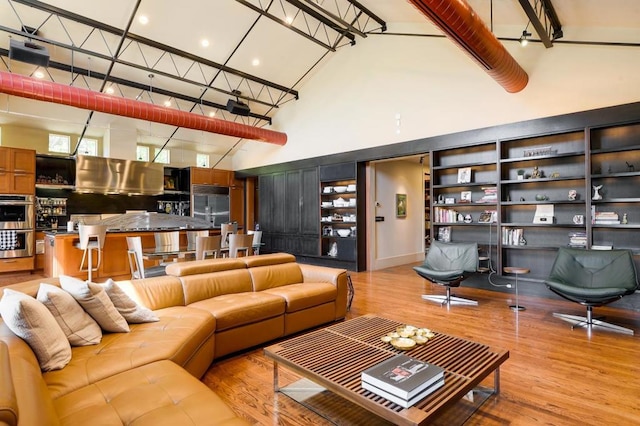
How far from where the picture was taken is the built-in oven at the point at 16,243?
716 centimetres

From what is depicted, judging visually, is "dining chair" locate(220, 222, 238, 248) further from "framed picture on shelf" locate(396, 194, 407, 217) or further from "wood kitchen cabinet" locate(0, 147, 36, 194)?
"wood kitchen cabinet" locate(0, 147, 36, 194)

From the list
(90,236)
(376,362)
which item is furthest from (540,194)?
(90,236)

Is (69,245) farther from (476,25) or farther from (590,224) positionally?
(590,224)

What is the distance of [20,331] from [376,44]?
24.3 ft

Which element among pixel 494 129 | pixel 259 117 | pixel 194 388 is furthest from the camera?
pixel 259 117

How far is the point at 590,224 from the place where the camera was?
4.68 meters

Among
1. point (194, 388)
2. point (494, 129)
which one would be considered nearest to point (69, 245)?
point (194, 388)

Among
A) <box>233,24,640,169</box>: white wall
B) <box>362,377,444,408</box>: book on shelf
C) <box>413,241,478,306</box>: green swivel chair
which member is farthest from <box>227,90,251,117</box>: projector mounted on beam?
<box>362,377,444,408</box>: book on shelf

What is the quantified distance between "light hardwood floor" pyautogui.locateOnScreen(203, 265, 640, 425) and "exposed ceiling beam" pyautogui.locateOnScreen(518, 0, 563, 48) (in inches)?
143

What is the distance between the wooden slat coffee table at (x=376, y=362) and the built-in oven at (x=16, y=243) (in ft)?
25.4

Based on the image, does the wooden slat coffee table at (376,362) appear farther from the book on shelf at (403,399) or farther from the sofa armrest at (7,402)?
the sofa armrest at (7,402)

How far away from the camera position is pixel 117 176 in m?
9.02

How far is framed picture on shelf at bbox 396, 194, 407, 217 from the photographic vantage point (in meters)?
8.39

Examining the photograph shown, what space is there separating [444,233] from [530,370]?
12.3 ft
